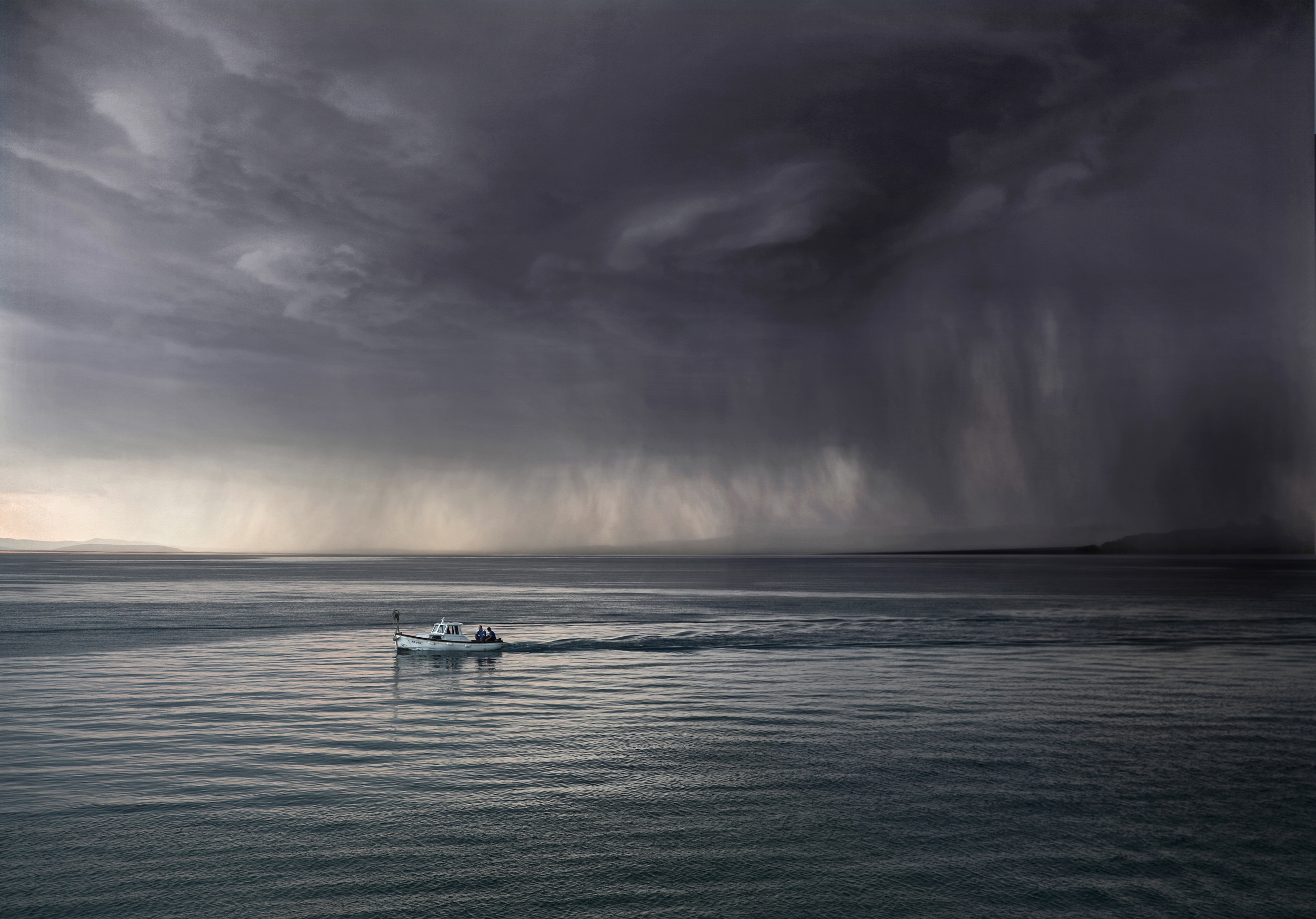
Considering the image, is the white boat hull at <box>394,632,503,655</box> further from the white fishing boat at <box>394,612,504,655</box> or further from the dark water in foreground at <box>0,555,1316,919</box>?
the dark water in foreground at <box>0,555,1316,919</box>

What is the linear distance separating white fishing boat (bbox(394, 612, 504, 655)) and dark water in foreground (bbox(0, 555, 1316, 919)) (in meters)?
1.62

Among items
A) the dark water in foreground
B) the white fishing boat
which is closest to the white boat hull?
the white fishing boat

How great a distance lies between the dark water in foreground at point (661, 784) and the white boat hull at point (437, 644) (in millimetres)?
1498

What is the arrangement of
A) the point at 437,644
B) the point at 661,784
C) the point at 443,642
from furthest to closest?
the point at 443,642 → the point at 437,644 → the point at 661,784

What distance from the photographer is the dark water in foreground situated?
25078mm

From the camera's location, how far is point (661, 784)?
3559cm

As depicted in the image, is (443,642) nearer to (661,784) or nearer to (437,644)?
(437,644)

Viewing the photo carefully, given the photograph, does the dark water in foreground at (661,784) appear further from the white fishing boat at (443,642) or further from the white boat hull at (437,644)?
the white fishing boat at (443,642)

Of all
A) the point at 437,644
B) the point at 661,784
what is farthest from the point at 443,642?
the point at 661,784

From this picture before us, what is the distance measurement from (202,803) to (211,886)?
9.31 meters

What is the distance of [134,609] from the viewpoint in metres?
140

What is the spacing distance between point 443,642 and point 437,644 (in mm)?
655

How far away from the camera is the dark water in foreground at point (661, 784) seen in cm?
2508

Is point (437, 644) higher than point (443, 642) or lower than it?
lower
